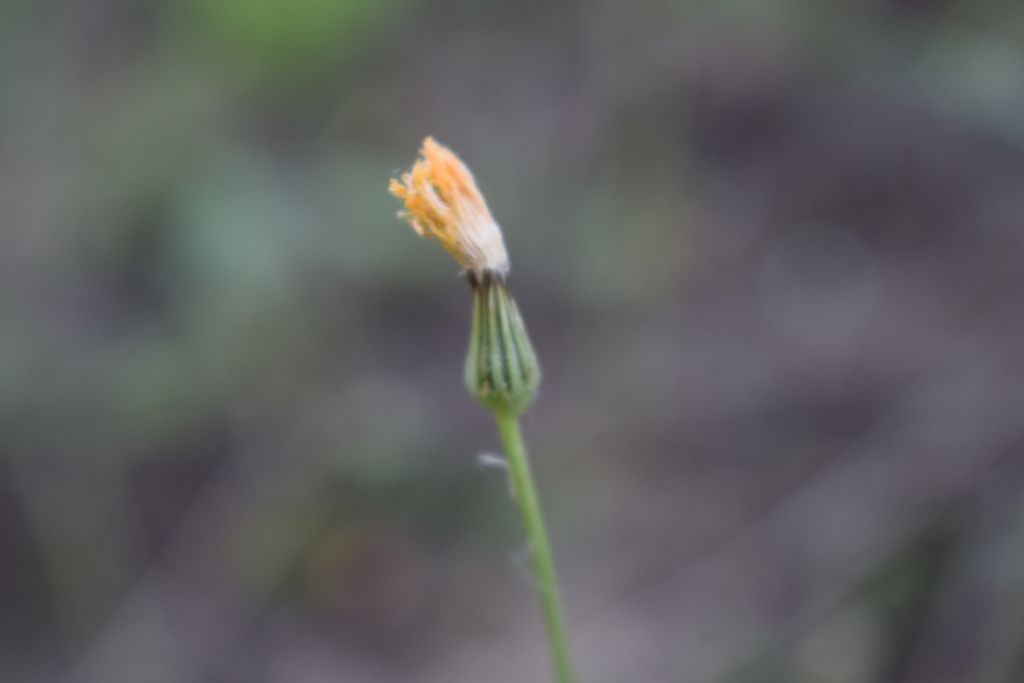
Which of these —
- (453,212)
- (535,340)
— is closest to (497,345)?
(453,212)

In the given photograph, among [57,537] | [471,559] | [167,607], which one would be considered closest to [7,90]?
[57,537]

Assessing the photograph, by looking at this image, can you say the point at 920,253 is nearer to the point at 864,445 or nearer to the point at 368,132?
the point at 864,445

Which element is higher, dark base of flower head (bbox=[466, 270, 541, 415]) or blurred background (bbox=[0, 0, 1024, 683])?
blurred background (bbox=[0, 0, 1024, 683])

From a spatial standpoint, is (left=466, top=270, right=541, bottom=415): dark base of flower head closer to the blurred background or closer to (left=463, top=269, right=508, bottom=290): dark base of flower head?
(left=463, top=269, right=508, bottom=290): dark base of flower head

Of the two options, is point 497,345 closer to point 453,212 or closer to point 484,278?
point 484,278

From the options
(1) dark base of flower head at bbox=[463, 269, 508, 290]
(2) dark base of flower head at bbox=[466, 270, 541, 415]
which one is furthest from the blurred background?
(1) dark base of flower head at bbox=[463, 269, 508, 290]

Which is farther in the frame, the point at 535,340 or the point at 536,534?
the point at 535,340

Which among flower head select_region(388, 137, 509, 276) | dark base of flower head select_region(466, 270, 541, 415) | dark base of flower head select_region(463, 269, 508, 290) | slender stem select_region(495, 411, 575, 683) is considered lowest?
slender stem select_region(495, 411, 575, 683)

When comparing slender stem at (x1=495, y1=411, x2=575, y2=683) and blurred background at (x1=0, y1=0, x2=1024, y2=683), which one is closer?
slender stem at (x1=495, y1=411, x2=575, y2=683)
